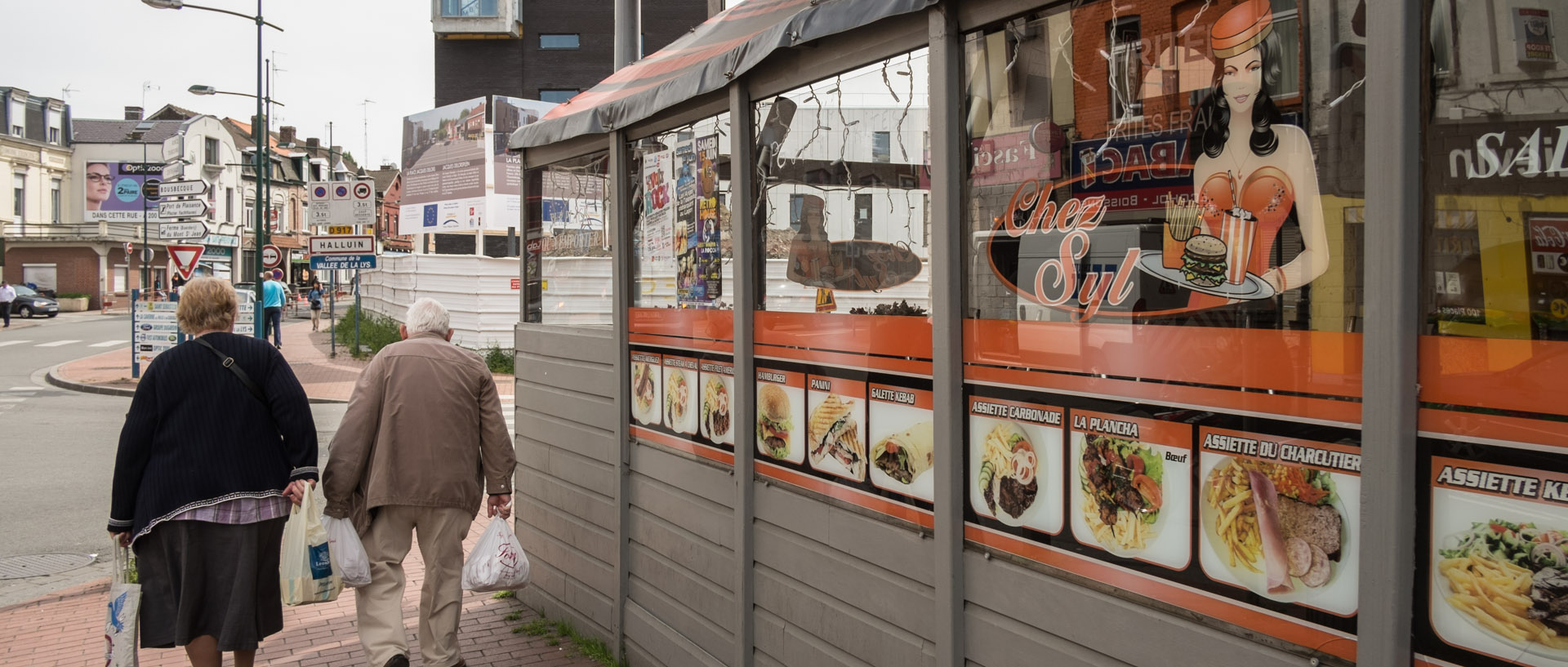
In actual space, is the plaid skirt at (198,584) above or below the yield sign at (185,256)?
below

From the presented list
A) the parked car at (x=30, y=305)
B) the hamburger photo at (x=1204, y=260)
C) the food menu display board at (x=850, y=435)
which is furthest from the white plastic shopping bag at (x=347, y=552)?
the parked car at (x=30, y=305)

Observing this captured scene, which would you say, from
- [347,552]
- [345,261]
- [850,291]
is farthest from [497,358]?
[850,291]

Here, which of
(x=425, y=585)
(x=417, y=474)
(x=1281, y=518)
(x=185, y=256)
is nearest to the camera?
(x=1281, y=518)

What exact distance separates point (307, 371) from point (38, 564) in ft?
48.2

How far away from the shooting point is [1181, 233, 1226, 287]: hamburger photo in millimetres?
2146

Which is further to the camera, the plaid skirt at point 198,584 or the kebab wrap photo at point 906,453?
the plaid skirt at point 198,584

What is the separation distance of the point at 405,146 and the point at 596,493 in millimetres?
28985

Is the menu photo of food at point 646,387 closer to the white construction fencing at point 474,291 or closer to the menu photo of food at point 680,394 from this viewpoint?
the menu photo of food at point 680,394

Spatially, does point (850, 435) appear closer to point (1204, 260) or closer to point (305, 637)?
point (1204, 260)

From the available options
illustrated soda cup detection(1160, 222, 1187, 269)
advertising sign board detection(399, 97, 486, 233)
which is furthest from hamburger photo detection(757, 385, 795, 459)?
advertising sign board detection(399, 97, 486, 233)

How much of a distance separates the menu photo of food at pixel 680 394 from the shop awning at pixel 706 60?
108 cm

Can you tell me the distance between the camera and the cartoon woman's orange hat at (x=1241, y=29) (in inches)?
81.7

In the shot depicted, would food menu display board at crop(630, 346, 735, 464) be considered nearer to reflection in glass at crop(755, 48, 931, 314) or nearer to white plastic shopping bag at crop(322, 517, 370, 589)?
reflection in glass at crop(755, 48, 931, 314)

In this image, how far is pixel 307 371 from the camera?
2125 cm
